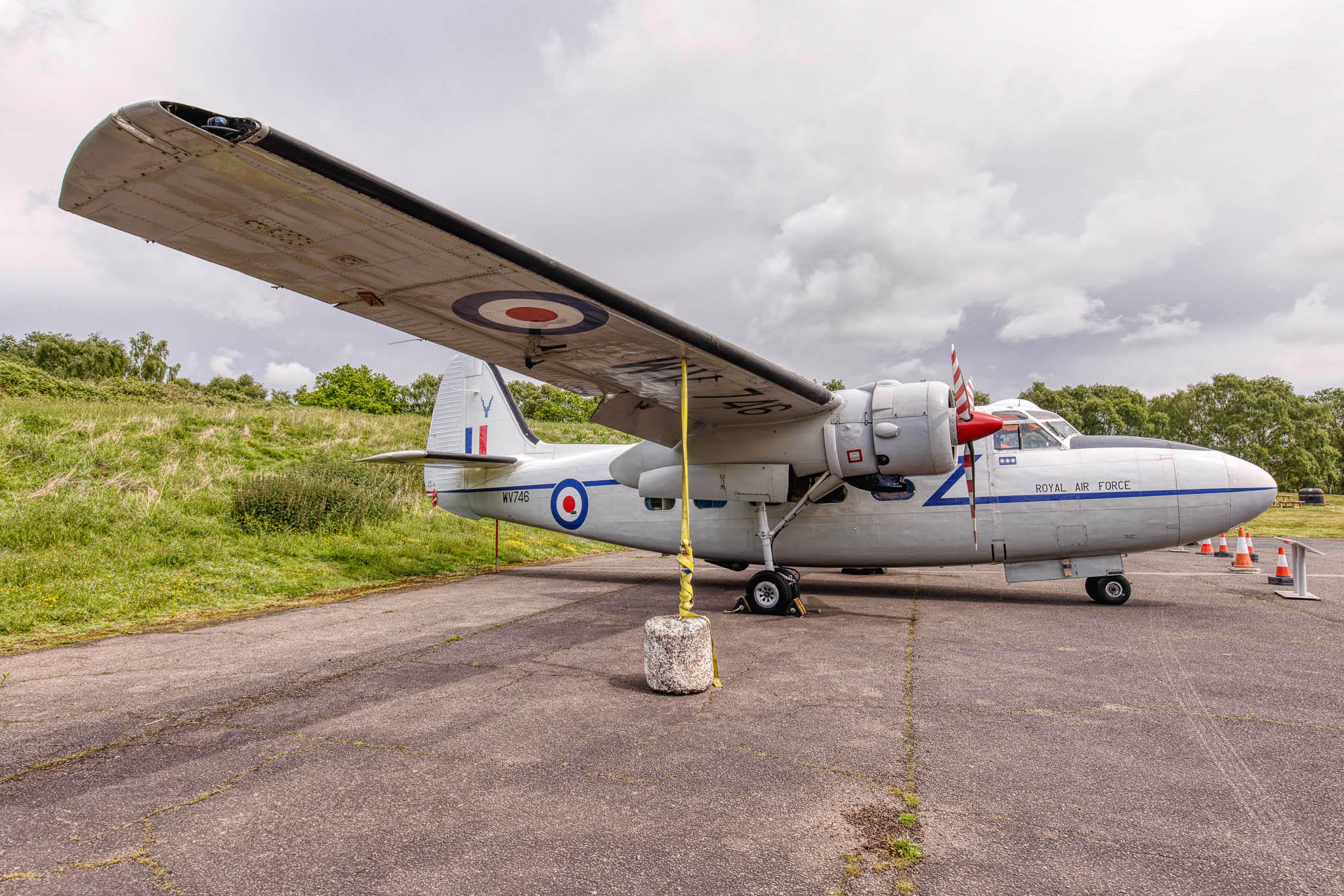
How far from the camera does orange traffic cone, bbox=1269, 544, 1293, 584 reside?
10.6 m

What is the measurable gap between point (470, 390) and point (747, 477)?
7.37 metres

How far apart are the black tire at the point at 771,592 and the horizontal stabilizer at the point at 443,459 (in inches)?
233

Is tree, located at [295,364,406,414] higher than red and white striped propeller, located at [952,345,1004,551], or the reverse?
tree, located at [295,364,406,414]

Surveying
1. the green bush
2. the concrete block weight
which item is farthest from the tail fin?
the concrete block weight

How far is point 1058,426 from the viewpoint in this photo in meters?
9.23

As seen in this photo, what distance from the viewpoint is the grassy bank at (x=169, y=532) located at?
28.1 ft

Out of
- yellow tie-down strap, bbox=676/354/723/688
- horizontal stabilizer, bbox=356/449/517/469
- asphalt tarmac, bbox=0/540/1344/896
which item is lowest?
asphalt tarmac, bbox=0/540/1344/896

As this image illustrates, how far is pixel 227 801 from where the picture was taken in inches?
128

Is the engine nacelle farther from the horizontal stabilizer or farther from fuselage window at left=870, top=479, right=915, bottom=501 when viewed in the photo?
the horizontal stabilizer

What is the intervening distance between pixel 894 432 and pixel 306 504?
39.0 feet

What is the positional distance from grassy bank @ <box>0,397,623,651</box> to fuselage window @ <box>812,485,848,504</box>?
799cm

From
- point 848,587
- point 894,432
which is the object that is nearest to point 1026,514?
point 894,432

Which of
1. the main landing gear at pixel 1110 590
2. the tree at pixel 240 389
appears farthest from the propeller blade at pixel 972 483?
the tree at pixel 240 389

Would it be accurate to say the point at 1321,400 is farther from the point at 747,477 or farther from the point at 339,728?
the point at 339,728
